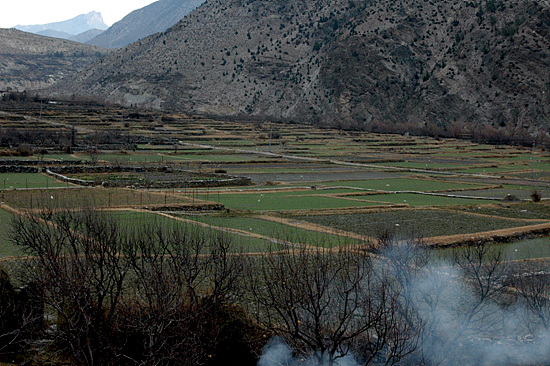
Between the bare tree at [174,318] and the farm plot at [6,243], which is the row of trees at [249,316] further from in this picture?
the farm plot at [6,243]

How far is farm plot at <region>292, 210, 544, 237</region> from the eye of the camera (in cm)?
3366

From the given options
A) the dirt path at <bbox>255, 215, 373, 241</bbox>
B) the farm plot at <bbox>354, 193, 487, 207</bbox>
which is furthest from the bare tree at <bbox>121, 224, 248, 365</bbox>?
the farm plot at <bbox>354, 193, 487, 207</bbox>

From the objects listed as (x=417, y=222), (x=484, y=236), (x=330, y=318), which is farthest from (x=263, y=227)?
(x=330, y=318)

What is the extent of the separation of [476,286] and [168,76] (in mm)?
159464

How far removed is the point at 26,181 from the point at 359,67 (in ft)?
365

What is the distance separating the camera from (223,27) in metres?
195

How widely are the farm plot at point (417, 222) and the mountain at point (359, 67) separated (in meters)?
94.3

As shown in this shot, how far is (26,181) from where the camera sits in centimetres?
4831

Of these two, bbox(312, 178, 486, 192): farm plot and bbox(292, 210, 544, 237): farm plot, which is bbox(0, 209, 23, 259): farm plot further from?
bbox(312, 178, 486, 192): farm plot

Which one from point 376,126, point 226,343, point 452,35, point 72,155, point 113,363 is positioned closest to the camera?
point 113,363

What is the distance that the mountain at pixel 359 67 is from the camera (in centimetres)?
13325

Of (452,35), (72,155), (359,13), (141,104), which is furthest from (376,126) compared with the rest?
(72,155)

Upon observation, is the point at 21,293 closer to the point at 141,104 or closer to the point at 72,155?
the point at 72,155

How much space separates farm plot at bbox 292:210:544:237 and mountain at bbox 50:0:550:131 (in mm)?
94332
